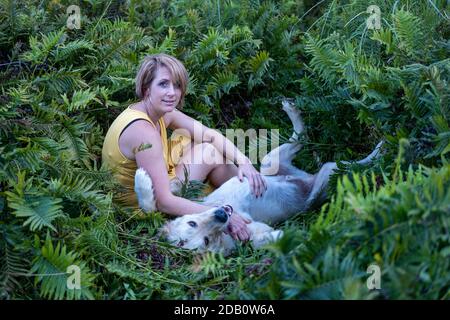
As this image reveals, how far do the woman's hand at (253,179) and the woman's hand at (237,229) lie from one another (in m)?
0.40

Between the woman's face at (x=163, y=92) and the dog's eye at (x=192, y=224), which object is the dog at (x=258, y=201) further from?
the woman's face at (x=163, y=92)

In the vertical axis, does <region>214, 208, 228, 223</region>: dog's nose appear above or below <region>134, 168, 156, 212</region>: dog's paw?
below

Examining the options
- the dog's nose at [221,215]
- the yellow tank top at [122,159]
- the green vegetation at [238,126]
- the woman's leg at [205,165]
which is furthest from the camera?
the woman's leg at [205,165]

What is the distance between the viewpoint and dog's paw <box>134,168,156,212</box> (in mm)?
4594

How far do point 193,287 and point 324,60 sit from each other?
2536mm

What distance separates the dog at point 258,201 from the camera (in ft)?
14.8

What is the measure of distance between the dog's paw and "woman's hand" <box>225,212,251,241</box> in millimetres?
614

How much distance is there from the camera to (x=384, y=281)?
298 cm

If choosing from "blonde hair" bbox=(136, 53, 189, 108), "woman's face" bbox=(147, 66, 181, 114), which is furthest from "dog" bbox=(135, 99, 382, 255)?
"blonde hair" bbox=(136, 53, 189, 108)

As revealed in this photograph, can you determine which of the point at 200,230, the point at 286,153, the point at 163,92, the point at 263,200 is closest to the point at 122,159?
the point at 163,92

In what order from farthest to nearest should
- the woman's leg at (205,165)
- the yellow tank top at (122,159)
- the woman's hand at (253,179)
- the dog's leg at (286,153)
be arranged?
1. the dog's leg at (286,153)
2. the woman's leg at (205,165)
3. the woman's hand at (253,179)
4. the yellow tank top at (122,159)

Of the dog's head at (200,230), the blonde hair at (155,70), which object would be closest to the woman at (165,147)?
the blonde hair at (155,70)

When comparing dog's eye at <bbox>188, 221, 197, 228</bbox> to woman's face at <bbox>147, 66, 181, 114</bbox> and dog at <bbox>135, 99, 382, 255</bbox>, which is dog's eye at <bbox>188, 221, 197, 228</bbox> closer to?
dog at <bbox>135, 99, 382, 255</bbox>
